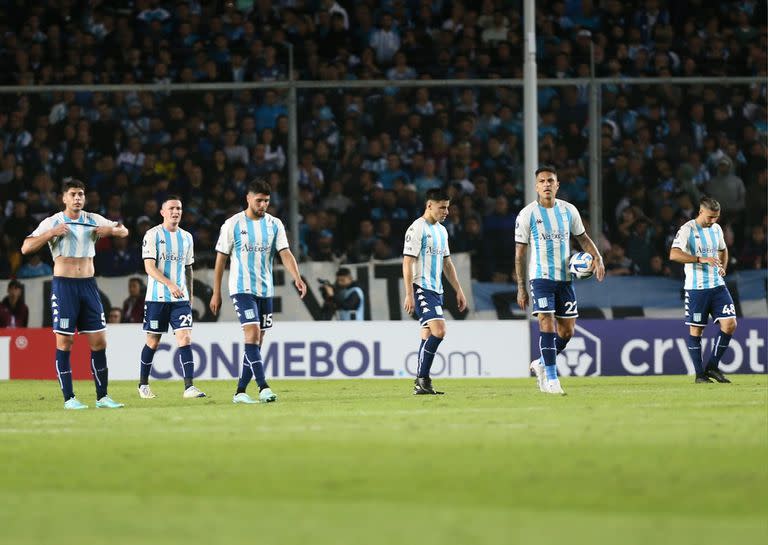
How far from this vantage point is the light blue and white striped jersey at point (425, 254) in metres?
14.1

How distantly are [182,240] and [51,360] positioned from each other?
4.89 metres

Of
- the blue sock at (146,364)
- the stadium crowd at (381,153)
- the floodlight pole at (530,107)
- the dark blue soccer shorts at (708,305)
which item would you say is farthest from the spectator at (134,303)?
the dark blue soccer shorts at (708,305)

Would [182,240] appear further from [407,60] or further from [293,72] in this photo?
[407,60]

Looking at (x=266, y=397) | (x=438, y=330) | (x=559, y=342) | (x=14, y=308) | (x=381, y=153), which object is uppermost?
(x=381, y=153)

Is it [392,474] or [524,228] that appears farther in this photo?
[524,228]

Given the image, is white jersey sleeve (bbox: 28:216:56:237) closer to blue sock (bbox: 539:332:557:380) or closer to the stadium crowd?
blue sock (bbox: 539:332:557:380)

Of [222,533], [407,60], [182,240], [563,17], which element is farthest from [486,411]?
[563,17]

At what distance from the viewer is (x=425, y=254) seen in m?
14.1

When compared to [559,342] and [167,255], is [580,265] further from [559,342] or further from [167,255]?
[167,255]

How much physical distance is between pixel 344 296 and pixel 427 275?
424cm

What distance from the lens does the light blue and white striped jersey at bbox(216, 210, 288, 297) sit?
12.7 m

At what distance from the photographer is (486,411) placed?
1116 cm

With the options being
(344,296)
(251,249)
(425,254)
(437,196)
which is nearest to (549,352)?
(425,254)

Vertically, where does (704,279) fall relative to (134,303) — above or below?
above
